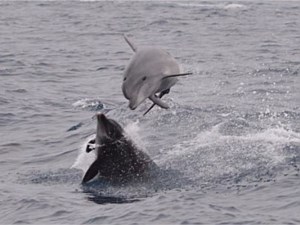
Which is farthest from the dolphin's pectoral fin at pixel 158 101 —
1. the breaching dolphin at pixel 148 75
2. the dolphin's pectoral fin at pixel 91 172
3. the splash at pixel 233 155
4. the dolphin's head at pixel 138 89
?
the splash at pixel 233 155

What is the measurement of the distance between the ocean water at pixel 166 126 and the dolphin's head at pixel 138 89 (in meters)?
1.88

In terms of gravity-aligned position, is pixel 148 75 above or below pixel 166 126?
above

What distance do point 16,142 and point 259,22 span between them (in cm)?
2292

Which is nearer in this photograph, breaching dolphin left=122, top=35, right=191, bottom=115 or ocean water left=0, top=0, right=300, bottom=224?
breaching dolphin left=122, top=35, right=191, bottom=115

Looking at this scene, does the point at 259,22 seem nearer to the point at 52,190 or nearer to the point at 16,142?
the point at 16,142

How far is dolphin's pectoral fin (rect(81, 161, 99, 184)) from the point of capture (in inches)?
427

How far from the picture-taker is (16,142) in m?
14.4

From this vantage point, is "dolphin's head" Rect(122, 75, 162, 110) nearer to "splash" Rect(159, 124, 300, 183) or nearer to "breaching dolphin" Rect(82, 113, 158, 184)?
"breaching dolphin" Rect(82, 113, 158, 184)

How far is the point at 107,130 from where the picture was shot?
35.0ft

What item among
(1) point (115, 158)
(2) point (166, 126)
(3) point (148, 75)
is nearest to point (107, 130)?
(1) point (115, 158)

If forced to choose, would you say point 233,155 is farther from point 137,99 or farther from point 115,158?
point 137,99

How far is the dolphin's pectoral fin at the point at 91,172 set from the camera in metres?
10.8

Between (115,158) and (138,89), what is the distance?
297 cm

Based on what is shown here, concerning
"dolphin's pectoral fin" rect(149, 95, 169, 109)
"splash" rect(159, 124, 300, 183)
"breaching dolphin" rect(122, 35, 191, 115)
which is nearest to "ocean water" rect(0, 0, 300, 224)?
"splash" rect(159, 124, 300, 183)
